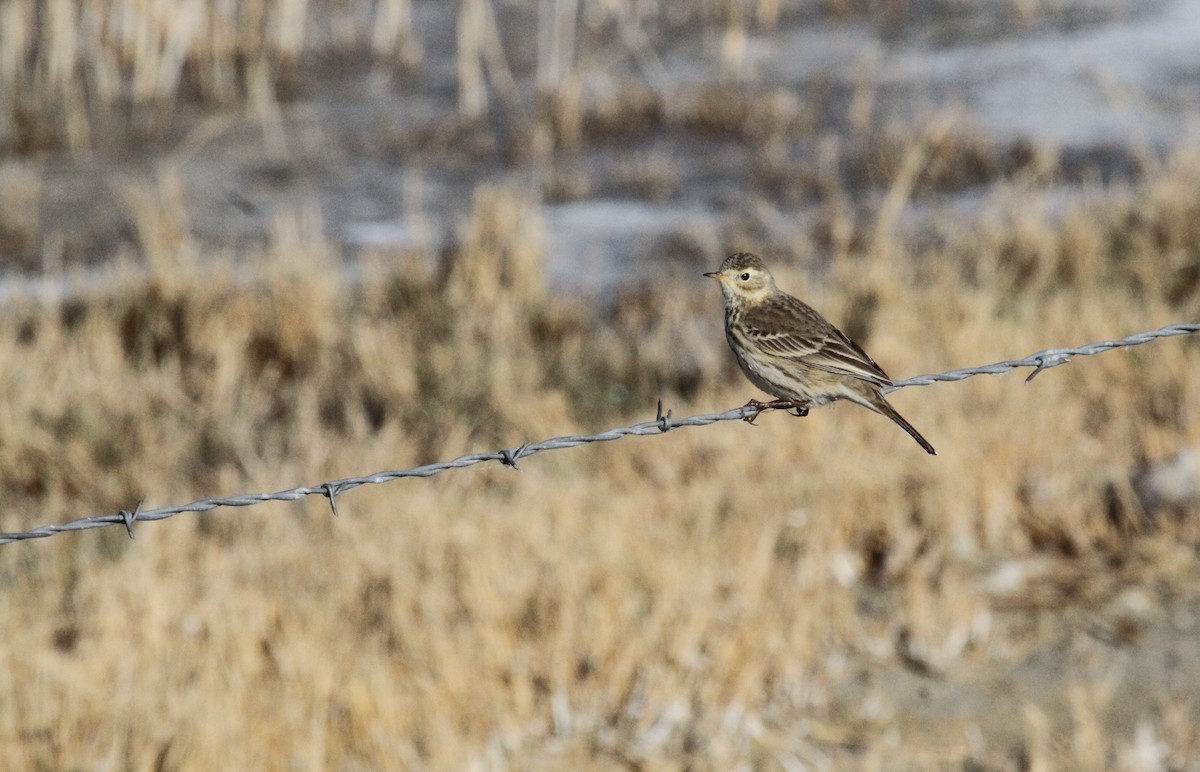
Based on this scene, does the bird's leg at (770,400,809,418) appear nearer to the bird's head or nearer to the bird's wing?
the bird's wing

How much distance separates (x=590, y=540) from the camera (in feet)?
20.0

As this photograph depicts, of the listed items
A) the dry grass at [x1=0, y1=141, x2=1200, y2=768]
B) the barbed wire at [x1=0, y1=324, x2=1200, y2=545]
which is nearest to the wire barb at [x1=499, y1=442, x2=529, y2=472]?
the barbed wire at [x1=0, y1=324, x2=1200, y2=545]

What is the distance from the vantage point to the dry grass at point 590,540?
525cm

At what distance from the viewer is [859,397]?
4488mm

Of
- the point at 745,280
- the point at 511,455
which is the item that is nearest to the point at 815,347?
the point at 745,280

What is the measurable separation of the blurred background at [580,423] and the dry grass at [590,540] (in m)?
0.02

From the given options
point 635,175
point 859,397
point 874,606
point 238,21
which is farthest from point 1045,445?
point 238,21

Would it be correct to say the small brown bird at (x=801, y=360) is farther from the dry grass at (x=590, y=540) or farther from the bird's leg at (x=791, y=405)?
the dry grass at (x=590, y=540)

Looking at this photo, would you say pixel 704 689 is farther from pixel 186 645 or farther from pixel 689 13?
pixel 689 13

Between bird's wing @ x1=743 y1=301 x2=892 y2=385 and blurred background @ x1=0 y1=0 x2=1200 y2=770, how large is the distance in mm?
1431

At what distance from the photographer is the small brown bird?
442 cm

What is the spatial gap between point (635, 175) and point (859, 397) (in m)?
10.6

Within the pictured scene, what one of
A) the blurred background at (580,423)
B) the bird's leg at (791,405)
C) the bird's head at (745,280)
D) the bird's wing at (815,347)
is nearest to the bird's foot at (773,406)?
the bird's leg at (791,405)

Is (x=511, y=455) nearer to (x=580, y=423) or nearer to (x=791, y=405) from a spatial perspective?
(x=791, y=405)
